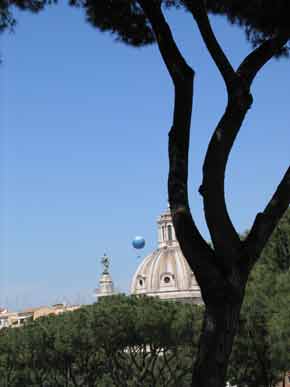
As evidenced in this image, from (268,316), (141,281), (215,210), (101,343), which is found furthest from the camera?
(141,281)

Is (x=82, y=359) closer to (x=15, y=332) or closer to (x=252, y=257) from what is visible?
(x=15, y=332)

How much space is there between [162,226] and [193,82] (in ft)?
241

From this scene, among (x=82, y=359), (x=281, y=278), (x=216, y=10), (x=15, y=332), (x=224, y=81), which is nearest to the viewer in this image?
(x=224, y=81)

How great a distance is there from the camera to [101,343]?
22.1 m

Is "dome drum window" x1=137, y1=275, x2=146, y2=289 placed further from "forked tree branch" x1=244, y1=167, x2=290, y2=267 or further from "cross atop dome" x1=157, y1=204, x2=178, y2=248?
"forked tree branch" x1=244, y1=167, x2=290, y2=267

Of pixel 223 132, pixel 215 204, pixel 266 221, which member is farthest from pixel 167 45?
pixel 266 221

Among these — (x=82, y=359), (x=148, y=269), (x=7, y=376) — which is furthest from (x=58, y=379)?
(x=148, y=269)

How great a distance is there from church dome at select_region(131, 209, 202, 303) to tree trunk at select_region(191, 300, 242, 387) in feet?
227

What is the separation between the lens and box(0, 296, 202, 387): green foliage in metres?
21.6

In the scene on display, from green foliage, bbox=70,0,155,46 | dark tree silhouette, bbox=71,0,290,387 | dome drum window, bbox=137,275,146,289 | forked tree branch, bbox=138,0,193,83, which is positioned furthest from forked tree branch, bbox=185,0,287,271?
dome drum window, bbox=137,275,146,289

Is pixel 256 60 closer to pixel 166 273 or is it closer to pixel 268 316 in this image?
pixel 268 316

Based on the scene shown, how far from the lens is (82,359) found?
23.6m

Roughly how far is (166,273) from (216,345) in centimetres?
7211

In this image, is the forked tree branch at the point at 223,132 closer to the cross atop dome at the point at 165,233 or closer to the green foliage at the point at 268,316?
the green foliage at the point at 268,316
